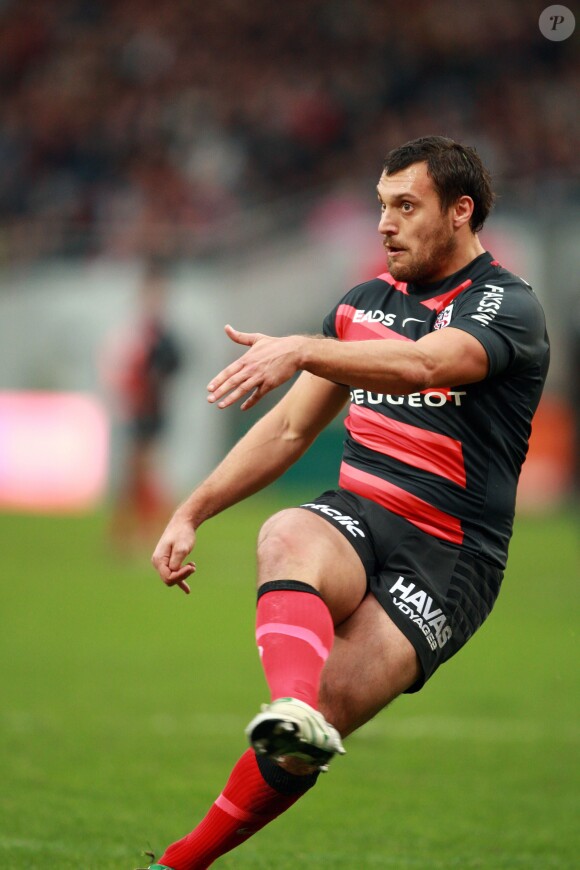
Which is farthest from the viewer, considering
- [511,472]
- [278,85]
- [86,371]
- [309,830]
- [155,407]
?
[278,85]

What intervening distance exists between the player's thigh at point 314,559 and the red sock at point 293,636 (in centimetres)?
5

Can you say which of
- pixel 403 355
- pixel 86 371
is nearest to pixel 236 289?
pixel 86 371

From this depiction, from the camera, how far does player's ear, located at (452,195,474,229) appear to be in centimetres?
414

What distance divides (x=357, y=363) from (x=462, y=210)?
2.75 ft

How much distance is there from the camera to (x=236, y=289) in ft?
70.6

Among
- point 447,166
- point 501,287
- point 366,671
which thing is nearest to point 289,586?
point 366,671

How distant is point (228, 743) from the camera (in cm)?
644

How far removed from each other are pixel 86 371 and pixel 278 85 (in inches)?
254

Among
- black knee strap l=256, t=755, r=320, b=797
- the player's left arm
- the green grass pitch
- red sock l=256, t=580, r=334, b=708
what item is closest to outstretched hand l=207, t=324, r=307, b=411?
the player's left arm

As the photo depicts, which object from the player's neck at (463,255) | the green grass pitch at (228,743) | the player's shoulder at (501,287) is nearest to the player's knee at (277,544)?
the player's shoulder at (501,287)

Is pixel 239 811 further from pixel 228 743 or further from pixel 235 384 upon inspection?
pixel 228 743

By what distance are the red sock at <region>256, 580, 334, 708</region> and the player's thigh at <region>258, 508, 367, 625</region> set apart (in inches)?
1.9

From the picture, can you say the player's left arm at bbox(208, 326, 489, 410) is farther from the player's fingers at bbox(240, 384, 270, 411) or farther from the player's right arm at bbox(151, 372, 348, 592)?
the player's right arm at bbox(151, 372, 348, 592)

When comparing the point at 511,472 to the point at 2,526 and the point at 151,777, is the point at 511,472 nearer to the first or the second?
the point at 151,777
